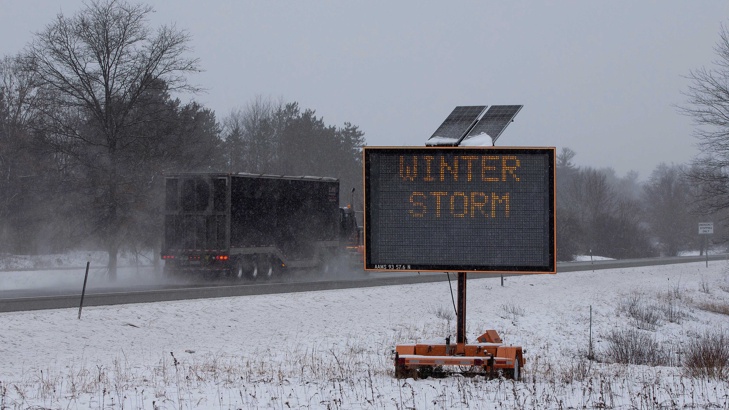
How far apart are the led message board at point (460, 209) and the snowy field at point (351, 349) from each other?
1.44 m

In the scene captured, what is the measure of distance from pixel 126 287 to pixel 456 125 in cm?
1888

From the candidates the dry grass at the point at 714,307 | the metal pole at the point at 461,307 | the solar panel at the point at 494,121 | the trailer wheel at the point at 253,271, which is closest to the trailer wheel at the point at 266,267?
the trailer wheel at the point at 253,271

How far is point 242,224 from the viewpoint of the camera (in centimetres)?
2928

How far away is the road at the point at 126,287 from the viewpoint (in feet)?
65.0

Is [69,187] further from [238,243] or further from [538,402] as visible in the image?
[538,402]

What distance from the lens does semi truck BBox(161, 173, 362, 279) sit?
94.7ft

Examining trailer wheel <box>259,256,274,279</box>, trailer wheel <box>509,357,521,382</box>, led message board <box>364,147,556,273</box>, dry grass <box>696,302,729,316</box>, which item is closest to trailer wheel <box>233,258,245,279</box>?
trailer wheel <box>259,256,274,279</box>

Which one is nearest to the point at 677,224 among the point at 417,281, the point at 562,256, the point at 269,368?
the point at 562,256

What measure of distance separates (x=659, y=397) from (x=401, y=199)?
11.7 feet

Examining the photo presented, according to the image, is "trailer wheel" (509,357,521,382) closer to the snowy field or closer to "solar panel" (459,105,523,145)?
the snowy field

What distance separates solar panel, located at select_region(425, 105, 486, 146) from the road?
11720 millimetres

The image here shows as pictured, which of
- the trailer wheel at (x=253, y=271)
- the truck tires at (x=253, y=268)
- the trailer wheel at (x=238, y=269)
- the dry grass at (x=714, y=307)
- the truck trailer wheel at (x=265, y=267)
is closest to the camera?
the dry grass at (x=714, y=307)

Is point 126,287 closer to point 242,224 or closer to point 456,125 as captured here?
point 242,224

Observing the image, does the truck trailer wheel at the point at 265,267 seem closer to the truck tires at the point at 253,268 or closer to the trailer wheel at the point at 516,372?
the truck tires at the point at 253,268
